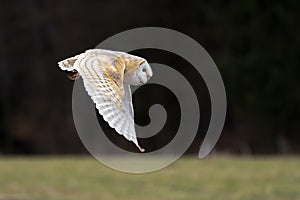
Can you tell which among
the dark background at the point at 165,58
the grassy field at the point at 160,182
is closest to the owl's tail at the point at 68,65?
the grassy field at the point at 160,182

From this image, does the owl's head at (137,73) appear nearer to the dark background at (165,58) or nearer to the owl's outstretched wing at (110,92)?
the owl's outstretched wing at (110,92)

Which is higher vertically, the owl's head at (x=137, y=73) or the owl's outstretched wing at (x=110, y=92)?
the owl's head at (x=137, y=73)

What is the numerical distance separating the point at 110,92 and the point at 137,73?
12.8 inches

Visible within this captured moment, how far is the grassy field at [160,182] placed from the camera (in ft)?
31.3

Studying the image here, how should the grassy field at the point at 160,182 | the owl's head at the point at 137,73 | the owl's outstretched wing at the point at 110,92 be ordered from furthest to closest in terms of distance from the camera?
the grassy field at the point at 160,182, the owl's head at the point at 137,73, the owl's outstretched wing at the point at 110,92

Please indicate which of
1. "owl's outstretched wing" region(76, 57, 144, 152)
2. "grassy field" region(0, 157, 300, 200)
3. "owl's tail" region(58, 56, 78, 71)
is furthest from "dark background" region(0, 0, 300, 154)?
"owl's outstretched wing" region(76, 57, 144, 152)

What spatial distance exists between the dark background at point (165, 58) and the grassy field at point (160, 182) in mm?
8510

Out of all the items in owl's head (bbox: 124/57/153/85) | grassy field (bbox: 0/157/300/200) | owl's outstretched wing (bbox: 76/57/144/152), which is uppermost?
owl's head (bbox: 124/57/153/85)

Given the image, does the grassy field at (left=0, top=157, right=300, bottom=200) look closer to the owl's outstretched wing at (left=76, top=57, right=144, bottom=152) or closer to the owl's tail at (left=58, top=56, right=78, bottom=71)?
the owl's tail at (left=58, top=56, right=78, bottom=71)

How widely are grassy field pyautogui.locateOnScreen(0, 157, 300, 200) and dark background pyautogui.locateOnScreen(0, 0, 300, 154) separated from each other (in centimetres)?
851

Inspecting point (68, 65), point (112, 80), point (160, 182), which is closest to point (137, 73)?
point (112, 80)

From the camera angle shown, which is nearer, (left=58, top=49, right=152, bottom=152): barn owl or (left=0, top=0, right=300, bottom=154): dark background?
(left=58, top=49, right=152, bottom=152): barn owl

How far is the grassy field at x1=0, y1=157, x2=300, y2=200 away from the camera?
9.55m

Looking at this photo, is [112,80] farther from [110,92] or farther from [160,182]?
[160,182]
